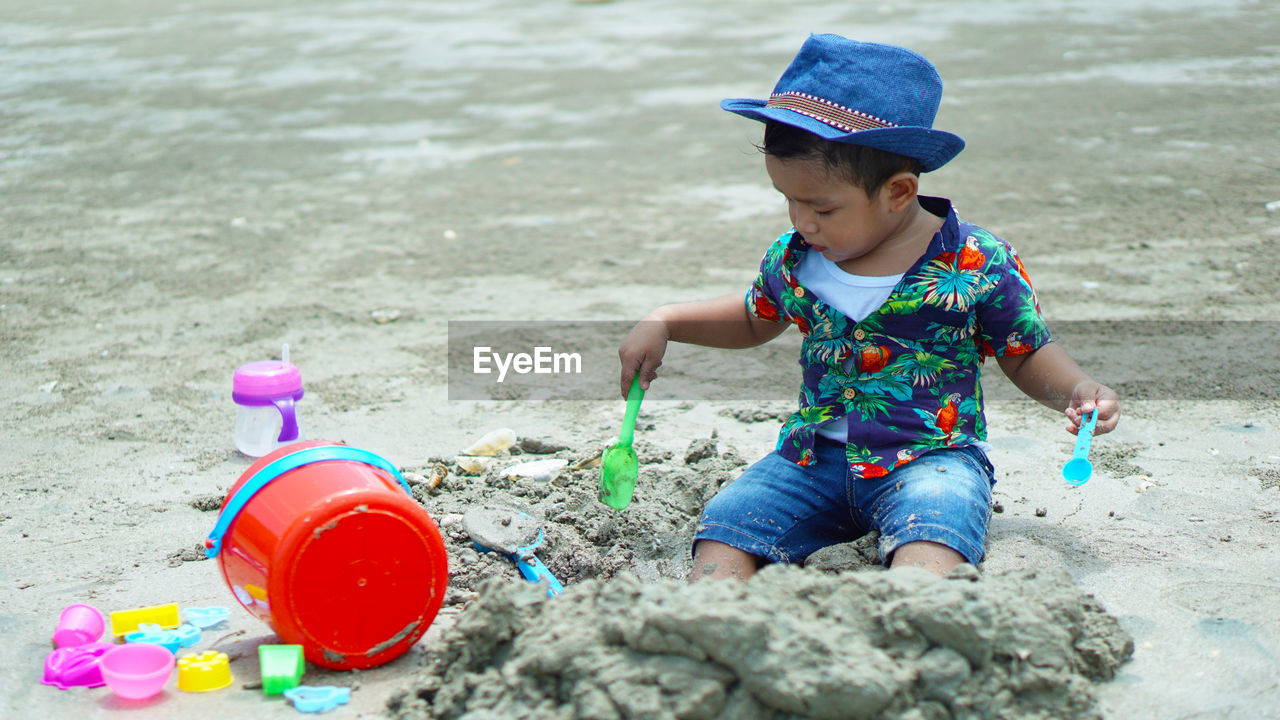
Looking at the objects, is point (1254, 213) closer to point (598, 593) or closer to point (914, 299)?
point (914, 299)

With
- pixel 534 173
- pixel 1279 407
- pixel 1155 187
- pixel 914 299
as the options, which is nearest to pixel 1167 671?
pixel 914 299

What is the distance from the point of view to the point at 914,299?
244 cm

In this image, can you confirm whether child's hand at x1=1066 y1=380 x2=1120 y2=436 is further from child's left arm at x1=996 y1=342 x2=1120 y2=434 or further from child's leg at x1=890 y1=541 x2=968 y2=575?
child's leg at x1=890 y1=541 x2=968 y2=575

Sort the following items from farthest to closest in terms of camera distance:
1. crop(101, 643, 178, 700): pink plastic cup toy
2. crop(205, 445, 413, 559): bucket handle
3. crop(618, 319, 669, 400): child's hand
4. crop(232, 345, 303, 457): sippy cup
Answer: crop(232, 345, 303, 457): sippy cup < crop(618, 319, 669, 400): child's hand < crop(205, 445, 413, 559): bucket handle < crop(101, 643, 178, 700): pink plastic cup toy

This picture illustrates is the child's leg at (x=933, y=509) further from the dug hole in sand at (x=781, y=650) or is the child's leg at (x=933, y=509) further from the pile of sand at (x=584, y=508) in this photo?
the pile of sand at (x=584, y=508)

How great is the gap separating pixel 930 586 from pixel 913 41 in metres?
8.34

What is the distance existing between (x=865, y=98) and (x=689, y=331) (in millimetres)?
674

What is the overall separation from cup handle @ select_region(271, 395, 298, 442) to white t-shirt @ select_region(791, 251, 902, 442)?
4.82 feet

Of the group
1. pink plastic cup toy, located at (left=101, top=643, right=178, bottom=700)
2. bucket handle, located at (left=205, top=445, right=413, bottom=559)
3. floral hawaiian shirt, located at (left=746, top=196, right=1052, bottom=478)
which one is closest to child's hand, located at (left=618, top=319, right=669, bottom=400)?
floral hawaiian shirt, located at (left=746, top=196, right=1052, bottom=478)

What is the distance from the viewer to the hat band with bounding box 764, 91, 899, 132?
7.59 ft

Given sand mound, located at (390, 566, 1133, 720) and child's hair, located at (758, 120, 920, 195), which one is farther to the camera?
child's hair, located at (758, 120, 920, 195)

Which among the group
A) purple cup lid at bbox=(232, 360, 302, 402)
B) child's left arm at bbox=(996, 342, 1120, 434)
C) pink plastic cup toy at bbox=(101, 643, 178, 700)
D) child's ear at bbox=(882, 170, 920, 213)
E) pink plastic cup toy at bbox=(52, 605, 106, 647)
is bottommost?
purple cup lid at bbox=(232, 360, 302, 402)

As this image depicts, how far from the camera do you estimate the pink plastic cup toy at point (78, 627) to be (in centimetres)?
214

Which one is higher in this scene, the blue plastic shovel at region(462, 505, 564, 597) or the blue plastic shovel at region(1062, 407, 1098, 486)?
the blue plastic shovel at region(1062, 407, 1098, 486)
